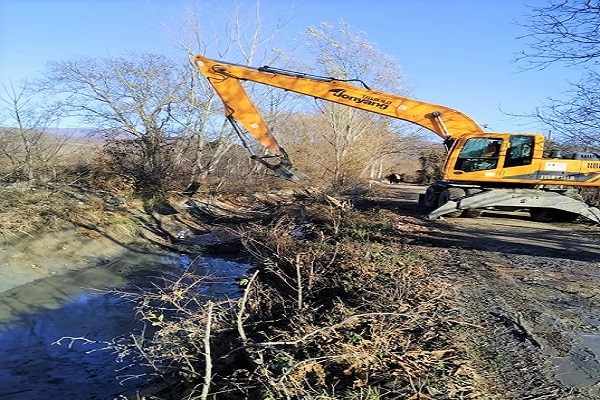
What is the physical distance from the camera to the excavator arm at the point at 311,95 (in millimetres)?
12195

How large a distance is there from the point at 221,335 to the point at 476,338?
98.6 inches

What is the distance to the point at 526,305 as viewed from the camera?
19.2ft

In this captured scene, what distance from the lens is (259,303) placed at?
5.52 m

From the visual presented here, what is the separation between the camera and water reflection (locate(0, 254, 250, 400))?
542 cm

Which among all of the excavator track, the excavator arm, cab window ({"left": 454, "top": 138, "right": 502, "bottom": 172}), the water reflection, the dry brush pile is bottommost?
the water reflection

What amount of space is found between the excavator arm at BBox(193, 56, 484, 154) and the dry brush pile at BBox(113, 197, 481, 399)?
6235 millimetres

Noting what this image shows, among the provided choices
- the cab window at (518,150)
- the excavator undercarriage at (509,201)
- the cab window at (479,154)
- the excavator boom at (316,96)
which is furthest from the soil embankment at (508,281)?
the excavator boom at (316,96)

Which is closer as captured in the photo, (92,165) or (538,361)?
(538,361)

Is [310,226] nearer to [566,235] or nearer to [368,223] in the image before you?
[368,223]

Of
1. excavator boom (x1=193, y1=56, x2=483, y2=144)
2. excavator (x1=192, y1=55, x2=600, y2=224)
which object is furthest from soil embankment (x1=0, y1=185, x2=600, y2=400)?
excavator boom (x1=193, y1=56, x2=483, y2=144)

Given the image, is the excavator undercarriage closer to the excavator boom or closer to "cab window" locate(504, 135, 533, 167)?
"cab window" locate(504, 135, 533, 167)

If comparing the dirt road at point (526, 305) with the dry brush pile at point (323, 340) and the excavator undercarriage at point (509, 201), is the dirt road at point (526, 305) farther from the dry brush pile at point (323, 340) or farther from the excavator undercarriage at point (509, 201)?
the excavator undercarriage at point (509, 201)

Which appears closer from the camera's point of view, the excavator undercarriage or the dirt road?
the dirt road

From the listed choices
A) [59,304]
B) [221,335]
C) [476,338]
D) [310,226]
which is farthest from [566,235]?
[59,304]
